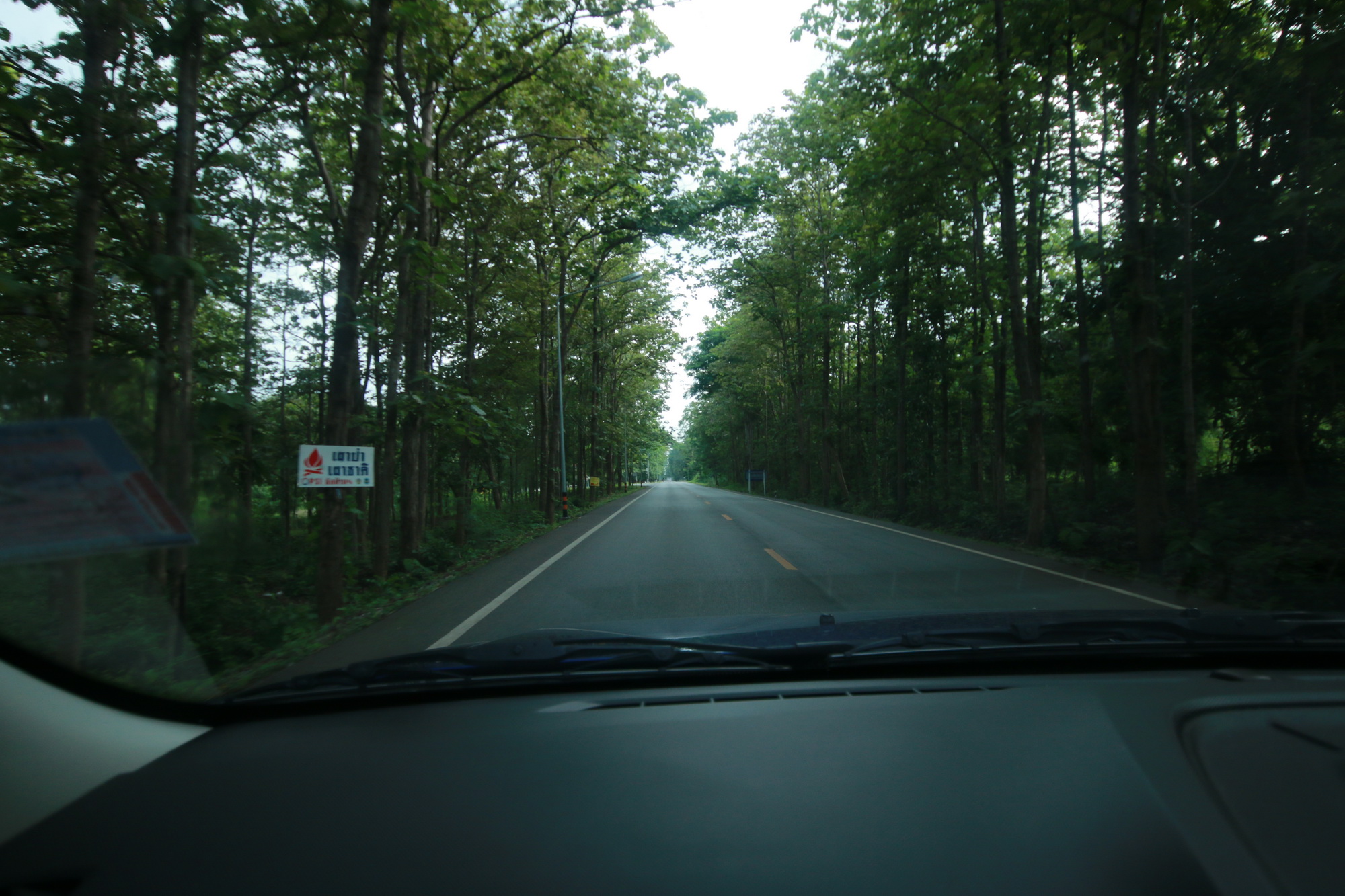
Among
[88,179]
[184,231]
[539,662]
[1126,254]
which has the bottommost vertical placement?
[539,662]

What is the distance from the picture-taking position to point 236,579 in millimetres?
7285

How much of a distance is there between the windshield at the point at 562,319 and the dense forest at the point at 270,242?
6 centimetres

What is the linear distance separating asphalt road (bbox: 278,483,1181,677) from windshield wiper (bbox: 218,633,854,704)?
1494 millimetres

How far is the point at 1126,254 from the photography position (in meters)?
10.2

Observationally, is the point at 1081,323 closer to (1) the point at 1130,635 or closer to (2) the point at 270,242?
(1) the point at 1130,635

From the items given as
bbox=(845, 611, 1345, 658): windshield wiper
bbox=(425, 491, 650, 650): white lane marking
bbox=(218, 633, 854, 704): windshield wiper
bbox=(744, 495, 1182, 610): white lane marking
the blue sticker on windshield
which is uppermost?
the blue sticker on windshield

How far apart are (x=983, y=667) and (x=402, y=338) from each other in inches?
434

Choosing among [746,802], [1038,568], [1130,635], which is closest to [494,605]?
[746,802]

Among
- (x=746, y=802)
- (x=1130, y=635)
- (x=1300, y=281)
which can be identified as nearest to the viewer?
(x=746, y=802)

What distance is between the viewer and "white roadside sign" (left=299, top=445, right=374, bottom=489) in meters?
Result: 7.11

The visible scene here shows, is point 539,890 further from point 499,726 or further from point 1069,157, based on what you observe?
point 1069,157

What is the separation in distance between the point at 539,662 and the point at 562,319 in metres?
21.0

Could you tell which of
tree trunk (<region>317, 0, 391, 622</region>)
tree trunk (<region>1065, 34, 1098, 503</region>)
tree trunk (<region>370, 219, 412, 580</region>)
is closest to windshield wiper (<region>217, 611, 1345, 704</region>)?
tree trunk (<region>317, 0, 391, 622</region>)

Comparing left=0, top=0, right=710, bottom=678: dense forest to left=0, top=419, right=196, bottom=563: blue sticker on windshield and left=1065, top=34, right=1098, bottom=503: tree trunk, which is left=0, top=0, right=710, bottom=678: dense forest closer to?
left=0, top=419, right=196, bottom=563: blue sticker on windshield
